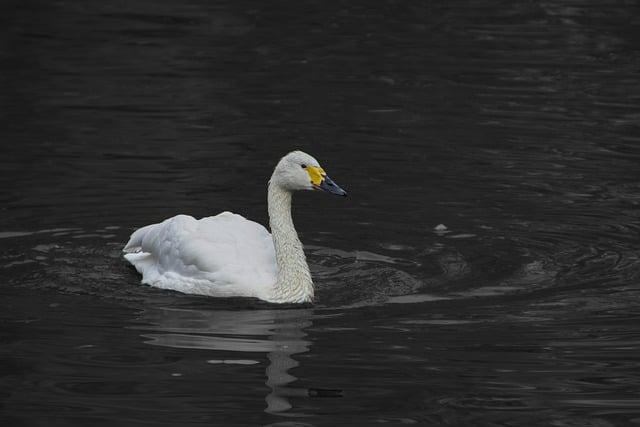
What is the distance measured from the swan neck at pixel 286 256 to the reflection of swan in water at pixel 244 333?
210 millimetres

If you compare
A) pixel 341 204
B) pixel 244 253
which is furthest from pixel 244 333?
pixel 341 204

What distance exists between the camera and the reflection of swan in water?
10305mm

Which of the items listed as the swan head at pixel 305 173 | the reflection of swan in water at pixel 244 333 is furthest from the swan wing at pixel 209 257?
the swan head at pixel 305 173

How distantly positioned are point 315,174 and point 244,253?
0.96m

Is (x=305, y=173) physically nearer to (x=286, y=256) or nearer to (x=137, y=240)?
(x=286, y=256)

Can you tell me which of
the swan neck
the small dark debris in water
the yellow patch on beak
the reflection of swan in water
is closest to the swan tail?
the swan neck

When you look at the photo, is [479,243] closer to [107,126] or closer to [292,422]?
[292,422]

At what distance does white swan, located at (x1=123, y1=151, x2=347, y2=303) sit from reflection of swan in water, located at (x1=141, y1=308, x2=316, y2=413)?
1.14 ft

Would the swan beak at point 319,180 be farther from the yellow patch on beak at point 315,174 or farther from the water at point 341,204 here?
the water at point 341,204

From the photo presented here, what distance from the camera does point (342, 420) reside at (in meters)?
9.16

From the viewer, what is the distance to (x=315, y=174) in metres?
12.3

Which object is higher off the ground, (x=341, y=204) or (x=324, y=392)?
(x=341, y=204)

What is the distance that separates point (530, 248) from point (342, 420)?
16.4 feet

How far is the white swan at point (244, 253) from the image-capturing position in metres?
12.2
